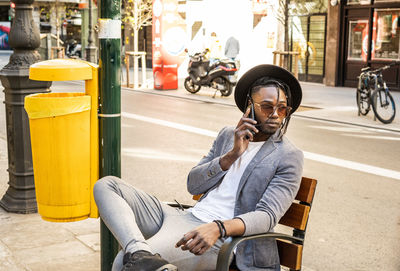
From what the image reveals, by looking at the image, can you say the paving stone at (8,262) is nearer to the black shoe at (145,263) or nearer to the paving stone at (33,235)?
the paving stone at (33,235)

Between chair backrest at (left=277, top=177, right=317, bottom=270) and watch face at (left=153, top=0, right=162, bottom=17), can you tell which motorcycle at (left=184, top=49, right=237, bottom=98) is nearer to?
watch face at (left=153, top=0, right=162, bottom=17)

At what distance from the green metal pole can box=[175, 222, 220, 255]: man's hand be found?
868mm

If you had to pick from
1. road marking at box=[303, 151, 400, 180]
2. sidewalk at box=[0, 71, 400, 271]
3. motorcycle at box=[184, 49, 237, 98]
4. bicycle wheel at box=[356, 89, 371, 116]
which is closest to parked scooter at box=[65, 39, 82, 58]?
motorcycle at box=[184, 49, 237, 98]

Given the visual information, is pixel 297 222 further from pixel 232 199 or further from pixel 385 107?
pixel 385 107

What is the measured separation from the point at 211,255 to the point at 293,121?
9.40m

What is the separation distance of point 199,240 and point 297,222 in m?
0.60

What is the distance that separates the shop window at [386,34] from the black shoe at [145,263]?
16829 millimetres

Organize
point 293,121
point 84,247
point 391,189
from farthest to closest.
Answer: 1. point 293,121
2. point 391,189
3. point 84,247

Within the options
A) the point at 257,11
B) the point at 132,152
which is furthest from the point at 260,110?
the point at 257,11

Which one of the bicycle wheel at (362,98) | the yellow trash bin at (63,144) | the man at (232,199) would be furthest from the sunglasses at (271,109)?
the bicycle wheel at (362,98)

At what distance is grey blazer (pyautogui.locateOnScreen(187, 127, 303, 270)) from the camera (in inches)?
104

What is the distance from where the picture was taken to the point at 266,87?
290 centimetres

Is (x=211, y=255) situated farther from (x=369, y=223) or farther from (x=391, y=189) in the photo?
(x=391, y=189)

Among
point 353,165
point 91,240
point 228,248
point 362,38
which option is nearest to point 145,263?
point 228,248
